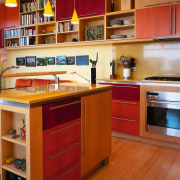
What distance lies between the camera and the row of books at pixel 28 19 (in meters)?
5.19

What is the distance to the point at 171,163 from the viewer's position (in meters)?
2.76

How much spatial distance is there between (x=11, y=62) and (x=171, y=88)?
4.69 meters

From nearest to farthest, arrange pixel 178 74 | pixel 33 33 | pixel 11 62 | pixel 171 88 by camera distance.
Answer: pixel 171 88 < pixel 178 74 < pixel 33 33 < pixel 11 62

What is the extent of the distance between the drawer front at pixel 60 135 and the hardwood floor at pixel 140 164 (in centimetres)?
63

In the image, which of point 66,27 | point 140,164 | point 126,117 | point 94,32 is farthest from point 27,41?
point 140,164

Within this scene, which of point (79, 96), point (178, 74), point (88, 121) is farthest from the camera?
point (178, 74)

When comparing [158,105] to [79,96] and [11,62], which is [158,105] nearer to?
[79,96]

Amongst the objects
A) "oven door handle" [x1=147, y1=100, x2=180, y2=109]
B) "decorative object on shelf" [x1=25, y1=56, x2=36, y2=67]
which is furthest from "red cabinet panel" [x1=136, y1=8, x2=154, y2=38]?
"decorative object on shelf" [x1=25, y1=56, x2=36, y2=67]

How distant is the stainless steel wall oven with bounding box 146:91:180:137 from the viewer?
3205 mm

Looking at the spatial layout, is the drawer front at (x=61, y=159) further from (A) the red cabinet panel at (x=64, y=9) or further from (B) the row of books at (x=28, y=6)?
(B) the row of books at (x=28, y=6)

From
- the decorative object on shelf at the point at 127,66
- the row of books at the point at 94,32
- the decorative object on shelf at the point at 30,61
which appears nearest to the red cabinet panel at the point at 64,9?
the row of books at the point at 94,32

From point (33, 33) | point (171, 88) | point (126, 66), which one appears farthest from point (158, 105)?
point (33, 33)

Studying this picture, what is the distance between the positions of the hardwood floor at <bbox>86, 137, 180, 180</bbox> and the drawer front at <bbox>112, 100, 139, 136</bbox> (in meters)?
0.30

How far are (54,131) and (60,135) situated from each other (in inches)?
3.7
